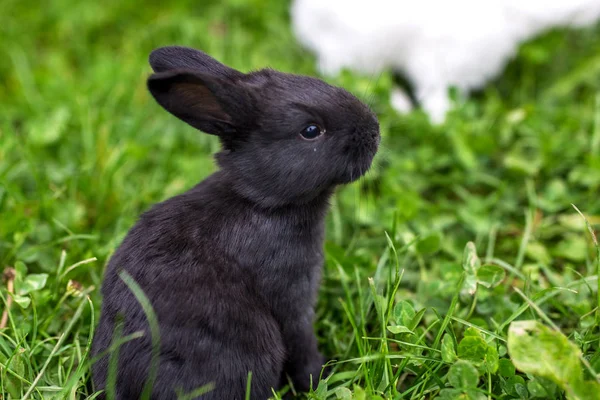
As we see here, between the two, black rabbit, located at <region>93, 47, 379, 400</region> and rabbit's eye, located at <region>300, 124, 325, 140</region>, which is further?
rabbit's eye, located at <region>300, 124, 325, 140</region>

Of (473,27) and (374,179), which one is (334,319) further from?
(473,27)

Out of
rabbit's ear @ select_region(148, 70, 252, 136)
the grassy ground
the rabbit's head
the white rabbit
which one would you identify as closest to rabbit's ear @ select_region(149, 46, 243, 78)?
the rabbit's head

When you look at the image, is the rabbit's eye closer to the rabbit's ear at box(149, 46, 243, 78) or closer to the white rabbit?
the rabbit's ear at box(149, 46, 243, 78)

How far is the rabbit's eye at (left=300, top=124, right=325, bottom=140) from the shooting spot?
2.70 meters

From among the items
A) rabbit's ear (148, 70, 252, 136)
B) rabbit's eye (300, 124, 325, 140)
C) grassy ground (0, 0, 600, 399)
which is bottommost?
grassy ground (0, 0, 600, 399)

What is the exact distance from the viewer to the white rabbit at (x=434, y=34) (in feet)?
15.8

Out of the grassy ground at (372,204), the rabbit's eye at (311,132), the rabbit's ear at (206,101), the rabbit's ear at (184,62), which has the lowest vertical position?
the grassy ground at (372,204)

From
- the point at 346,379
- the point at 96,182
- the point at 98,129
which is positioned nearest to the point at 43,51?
the point at 98,129

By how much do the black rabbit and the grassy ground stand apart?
0.31 m

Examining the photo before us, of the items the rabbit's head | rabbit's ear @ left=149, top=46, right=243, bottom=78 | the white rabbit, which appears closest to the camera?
the rabbit's head

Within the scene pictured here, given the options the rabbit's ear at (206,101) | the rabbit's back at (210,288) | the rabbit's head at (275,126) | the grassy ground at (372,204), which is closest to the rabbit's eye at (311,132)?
the rabbit's head at (275,126)

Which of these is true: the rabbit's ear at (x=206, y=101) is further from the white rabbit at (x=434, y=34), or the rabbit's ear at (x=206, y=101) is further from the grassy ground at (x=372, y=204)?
the white rabbit at (x=434, y=34)

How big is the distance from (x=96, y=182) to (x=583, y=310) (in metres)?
2.79

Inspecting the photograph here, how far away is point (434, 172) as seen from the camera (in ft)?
14.8
